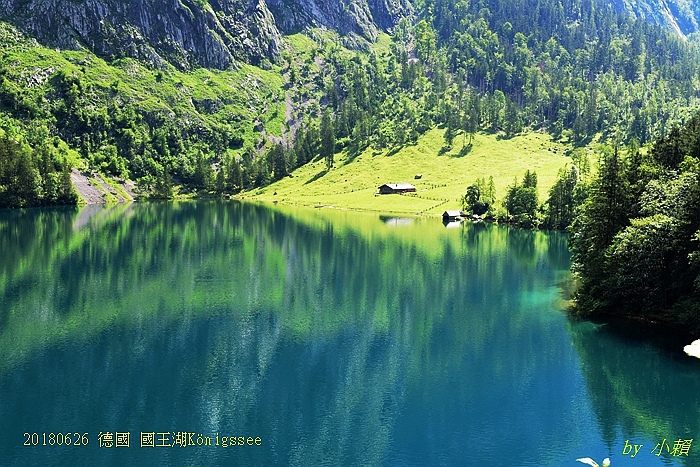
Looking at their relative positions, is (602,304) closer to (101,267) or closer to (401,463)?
(401,463)

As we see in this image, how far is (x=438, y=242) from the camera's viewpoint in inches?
5556

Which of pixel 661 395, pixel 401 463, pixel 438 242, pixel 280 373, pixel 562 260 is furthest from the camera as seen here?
pixel 438 242

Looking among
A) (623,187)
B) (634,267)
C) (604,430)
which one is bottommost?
(604,430)

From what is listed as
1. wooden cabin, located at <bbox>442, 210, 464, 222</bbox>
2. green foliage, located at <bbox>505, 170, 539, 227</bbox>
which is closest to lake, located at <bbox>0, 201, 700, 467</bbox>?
green foliage, located at <bbox>505, 170, 539, 227</bbox>

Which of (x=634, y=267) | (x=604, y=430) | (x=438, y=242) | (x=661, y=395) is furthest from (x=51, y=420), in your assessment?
(x=438, y=242)

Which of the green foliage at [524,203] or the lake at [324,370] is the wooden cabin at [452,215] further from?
the lake at [324,370]

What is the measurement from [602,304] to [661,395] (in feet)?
71.0

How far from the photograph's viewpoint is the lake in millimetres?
39406

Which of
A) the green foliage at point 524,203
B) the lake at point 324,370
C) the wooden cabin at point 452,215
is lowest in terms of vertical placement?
the lake at point 324,370

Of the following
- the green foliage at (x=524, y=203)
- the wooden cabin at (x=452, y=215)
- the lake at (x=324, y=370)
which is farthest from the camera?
the wooden cabin at (x=452, y=215)

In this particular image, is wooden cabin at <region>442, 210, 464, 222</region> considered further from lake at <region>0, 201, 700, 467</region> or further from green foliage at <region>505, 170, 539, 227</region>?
lake at <region>0, 201, 700, 467</region>

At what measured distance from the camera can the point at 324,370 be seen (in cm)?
5394

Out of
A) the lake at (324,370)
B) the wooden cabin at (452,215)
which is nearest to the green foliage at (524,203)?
the wooden cabin at (452,215)

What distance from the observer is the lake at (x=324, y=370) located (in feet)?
129
